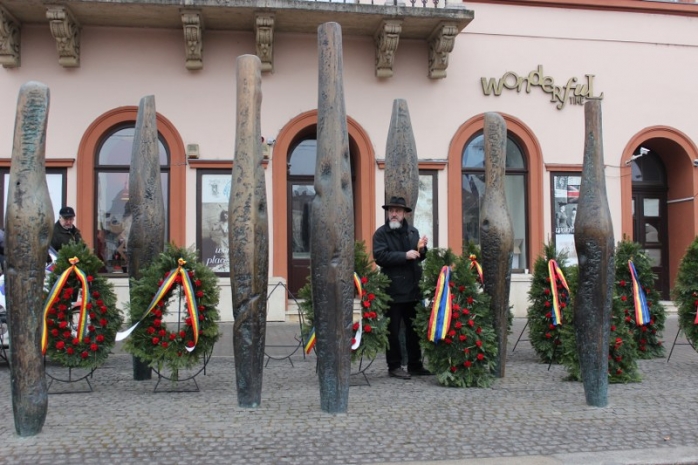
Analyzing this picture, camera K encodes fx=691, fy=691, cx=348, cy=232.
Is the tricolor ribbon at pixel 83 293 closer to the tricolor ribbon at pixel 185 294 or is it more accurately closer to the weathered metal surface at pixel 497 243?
the tricolor ribbon at pixel 185 294

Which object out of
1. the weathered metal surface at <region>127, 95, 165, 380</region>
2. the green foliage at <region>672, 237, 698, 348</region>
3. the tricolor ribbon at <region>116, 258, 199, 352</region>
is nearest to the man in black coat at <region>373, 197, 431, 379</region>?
the tricolor ribbon at <region>116, 258, 199, 352</region>

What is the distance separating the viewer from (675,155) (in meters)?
14.8

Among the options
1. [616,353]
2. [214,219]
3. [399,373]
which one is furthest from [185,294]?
[214,219]

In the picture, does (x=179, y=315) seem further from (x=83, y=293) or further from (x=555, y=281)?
(x=555, y=281)

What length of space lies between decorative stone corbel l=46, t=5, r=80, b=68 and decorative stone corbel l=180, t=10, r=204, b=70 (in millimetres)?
1918

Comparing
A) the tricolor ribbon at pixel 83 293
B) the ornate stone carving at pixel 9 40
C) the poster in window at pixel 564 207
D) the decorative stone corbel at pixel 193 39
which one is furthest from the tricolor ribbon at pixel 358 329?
the ornate stone carving at pixel 9 40

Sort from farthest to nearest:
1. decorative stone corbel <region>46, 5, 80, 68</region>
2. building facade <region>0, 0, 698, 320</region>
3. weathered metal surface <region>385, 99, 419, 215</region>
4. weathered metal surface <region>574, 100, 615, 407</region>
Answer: building facade <region>0, 0, 698, 320</region> → decorative stone corbel <region>46, 5, 80, 68</region> → weathered metal surface <region>385, 99, 419, 215</region> → weathered metal surface <region>574, 100, 615, 407</region>

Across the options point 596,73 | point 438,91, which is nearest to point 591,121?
point 438,91

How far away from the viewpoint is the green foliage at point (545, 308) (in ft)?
27.4

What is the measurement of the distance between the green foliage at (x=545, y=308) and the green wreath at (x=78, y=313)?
4944 millimetres

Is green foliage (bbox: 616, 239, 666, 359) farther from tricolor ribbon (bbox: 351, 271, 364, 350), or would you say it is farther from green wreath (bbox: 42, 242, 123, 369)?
green wreath (bbox: 42, 242, 123, 369)

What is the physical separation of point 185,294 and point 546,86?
978 centimetres

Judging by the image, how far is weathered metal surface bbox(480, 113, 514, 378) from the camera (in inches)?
292

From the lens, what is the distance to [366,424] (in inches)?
215
